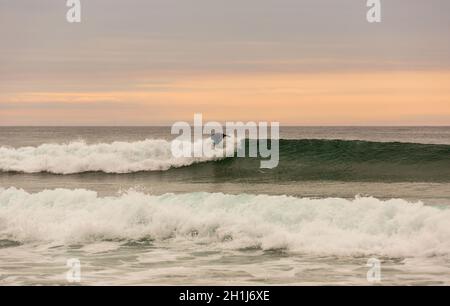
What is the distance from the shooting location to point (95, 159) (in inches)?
1057

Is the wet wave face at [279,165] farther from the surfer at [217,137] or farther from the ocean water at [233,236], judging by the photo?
the ocean water at [233,236]

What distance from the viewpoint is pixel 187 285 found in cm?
905

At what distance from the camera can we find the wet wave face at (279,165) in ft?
72.1

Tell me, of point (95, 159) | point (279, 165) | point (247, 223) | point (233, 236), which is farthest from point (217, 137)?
point (233, 236)

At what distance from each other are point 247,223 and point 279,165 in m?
12.0

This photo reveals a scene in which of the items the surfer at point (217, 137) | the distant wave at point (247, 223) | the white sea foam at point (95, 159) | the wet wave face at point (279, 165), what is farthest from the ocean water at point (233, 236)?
the surfer at point (217, 137)

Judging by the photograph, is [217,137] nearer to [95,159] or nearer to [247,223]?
[95,159]

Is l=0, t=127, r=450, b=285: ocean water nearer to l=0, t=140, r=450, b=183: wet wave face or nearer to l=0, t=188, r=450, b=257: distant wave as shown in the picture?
l=0, t=188, r=450, b=257: distant wave

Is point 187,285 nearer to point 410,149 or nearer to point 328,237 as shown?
point 328,237

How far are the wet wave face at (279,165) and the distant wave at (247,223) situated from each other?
26.6 ft

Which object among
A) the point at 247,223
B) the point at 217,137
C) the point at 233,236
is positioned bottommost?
the point at 233,236

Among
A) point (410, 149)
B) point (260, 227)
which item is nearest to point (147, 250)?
point (260, 227)
